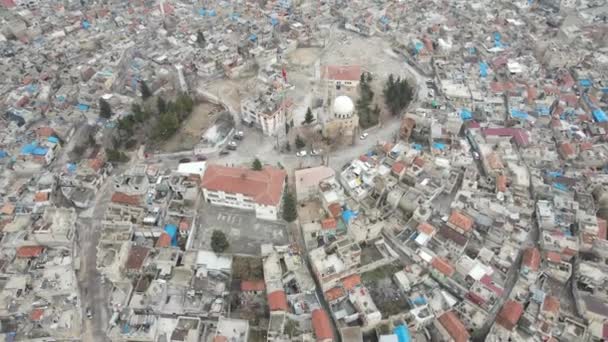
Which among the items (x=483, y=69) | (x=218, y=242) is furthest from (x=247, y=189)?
(x=483, y=69)

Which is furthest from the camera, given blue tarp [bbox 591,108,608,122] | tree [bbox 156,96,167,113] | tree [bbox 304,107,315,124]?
blue tarp [bbox 591,108,608,122]

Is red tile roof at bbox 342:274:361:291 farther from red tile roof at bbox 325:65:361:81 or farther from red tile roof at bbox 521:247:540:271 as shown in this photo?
red tile roof at bbox 325:65:361:81

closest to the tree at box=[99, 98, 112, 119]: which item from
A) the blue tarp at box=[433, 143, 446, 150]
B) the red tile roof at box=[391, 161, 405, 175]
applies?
the red tile roof at box=[391, 161, 405, 175]

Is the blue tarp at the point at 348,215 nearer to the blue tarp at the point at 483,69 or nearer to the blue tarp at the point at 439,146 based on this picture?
the blue tarp at the point at 439,146

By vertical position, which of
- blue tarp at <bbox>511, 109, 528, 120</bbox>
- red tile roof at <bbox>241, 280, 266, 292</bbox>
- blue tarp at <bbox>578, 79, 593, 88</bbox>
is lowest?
red tile roof at <bbox>241, 280, 266, 292</bbox>

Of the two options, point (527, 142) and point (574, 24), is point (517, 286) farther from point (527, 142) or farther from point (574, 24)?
point (574, 24)

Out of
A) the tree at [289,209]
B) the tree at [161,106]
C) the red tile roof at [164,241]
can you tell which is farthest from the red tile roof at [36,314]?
the tree at [161,106]
